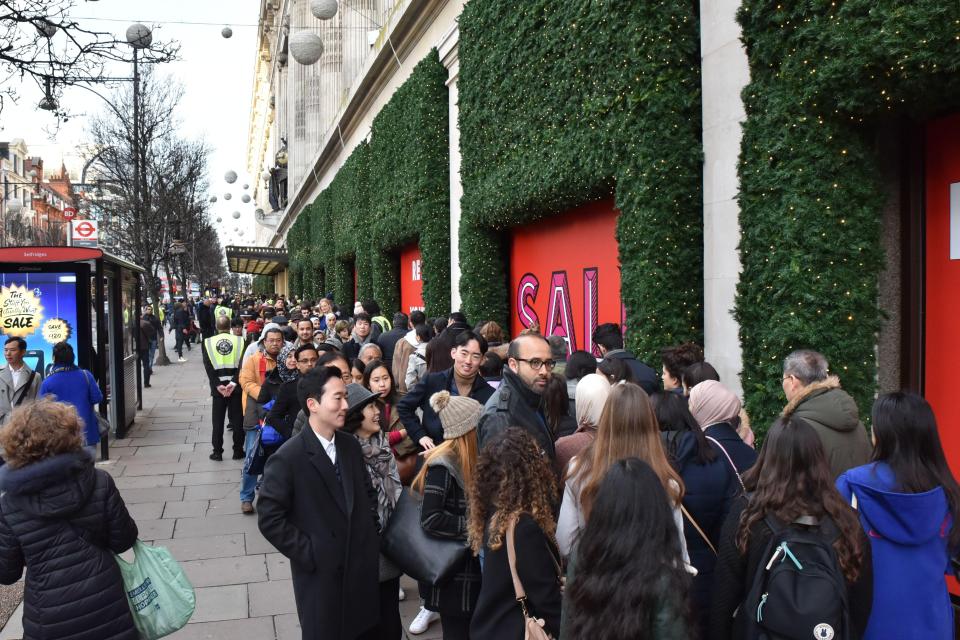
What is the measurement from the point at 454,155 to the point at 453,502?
39.5 feet

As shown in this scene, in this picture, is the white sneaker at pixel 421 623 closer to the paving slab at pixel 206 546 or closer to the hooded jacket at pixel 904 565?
the paving slab at pixel 206 546

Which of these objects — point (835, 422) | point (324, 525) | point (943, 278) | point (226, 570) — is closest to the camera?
point (324, 525)

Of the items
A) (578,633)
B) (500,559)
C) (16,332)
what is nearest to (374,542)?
(500,559)

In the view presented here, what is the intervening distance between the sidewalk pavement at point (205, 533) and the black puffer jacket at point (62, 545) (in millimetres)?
1227

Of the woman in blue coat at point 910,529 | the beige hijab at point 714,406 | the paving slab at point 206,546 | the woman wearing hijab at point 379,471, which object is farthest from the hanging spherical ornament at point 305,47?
the woman in blue coat at point 910,529

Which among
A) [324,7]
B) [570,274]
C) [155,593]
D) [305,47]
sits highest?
[324,7]

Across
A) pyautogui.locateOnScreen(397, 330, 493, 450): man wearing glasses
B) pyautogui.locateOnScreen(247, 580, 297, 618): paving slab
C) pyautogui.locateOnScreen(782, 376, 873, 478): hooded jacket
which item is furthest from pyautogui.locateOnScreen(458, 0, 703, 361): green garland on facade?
pyautogui.locateOnScreen(247, 580, 297, 618): paving slab

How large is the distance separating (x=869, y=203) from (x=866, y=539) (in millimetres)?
3713

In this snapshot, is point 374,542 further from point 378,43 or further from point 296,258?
point 296,258

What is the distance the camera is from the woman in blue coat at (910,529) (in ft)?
10.4

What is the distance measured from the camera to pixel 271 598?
5879 millimetres

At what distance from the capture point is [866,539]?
296cm

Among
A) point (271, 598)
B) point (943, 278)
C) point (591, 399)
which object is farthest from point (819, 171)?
point (271, 598)

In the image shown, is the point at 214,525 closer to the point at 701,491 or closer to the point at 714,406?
the point at 714,406
